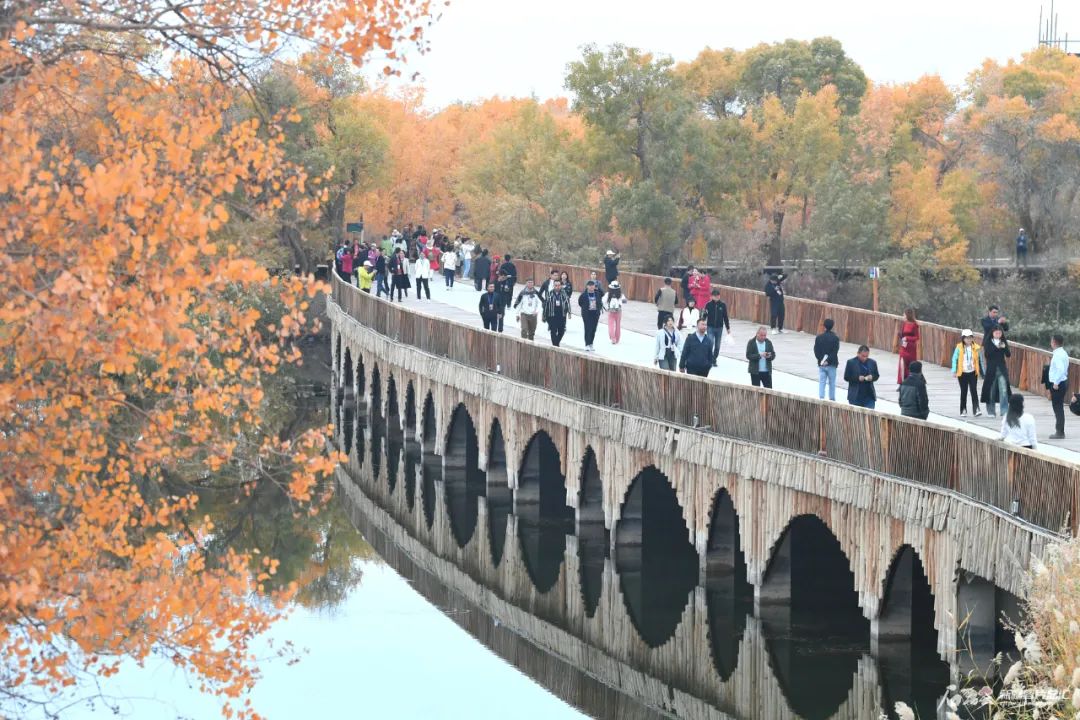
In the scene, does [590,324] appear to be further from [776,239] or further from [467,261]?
[776,239]

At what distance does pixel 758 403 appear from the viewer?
26.4 metres

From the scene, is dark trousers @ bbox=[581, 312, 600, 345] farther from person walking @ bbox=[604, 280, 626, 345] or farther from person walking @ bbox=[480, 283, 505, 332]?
person walking @ bbox=[480, 283, 505, 332]

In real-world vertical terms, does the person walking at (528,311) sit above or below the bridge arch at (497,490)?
above

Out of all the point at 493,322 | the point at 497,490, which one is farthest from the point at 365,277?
the point at 497,490

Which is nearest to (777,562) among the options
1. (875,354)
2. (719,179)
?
(875,354)

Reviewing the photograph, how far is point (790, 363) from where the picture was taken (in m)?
39.2

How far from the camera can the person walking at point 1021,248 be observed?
291 ft

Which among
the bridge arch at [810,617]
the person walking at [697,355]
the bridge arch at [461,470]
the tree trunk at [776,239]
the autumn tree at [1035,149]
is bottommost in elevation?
the bridge arch at [461,470]

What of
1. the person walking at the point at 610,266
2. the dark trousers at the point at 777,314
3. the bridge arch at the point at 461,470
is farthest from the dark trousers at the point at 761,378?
the person walking at the point at 610,266

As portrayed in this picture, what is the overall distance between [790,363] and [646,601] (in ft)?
32.5

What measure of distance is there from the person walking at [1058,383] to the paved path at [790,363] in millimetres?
223

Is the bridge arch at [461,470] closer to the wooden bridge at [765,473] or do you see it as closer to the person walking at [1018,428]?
the wooden bridge at [765,473]

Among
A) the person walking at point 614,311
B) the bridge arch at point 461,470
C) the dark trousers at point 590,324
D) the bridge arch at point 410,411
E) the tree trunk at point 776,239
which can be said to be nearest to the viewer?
the dark trousers at point 590,324

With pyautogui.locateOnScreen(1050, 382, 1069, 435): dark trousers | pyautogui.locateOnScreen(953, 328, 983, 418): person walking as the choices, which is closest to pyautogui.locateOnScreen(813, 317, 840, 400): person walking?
pyautogui.locateOnScreen(953, 328, 983, 418): person walking
